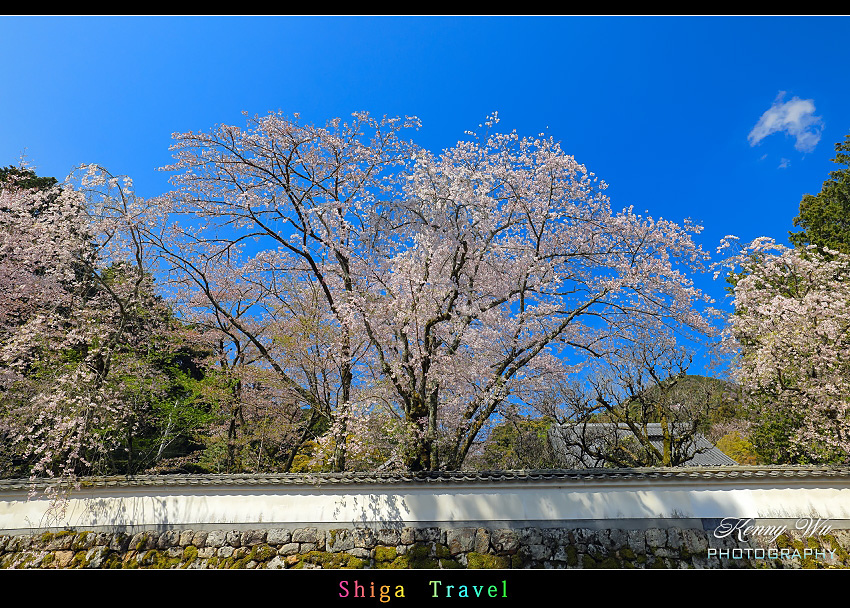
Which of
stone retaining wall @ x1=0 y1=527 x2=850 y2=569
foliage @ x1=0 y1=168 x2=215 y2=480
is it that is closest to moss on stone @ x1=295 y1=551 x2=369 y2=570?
stone retaining wall @ x1=0 y1=527 x2=850 y2=569

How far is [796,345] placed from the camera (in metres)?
8.57

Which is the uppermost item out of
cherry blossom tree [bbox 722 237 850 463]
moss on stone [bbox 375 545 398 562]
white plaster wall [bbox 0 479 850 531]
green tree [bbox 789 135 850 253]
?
green tree [bbox 789 135 850 253]

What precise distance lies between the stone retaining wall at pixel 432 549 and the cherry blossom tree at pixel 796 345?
81.0 inches

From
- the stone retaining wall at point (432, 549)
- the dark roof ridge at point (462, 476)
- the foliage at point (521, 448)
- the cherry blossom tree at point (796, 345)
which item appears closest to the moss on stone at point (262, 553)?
the stone retaining wall at point (432, 549)

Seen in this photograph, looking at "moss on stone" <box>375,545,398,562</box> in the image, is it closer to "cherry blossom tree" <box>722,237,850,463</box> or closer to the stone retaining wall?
the stone retaining wall

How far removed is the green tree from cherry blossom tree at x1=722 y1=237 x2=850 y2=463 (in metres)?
9.35

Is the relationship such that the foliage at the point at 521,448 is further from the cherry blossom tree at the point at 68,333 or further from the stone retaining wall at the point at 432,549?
the cherry blossom tree at the point at 68,333

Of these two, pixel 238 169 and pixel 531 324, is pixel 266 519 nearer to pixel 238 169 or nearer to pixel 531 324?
pixel 531 324

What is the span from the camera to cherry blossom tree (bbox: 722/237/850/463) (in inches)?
321

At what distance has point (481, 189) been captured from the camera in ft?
28.0

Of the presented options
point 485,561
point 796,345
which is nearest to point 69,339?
point 485,561

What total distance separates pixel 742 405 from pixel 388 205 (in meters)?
10.8

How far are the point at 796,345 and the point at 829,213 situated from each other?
12.9 meters

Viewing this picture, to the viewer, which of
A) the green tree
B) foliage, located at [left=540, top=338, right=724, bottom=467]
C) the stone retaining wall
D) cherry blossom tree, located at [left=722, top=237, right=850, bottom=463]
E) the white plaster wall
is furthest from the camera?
the green tree
